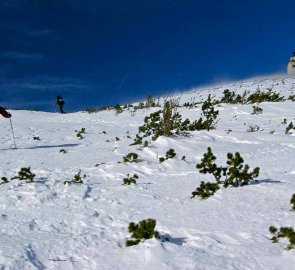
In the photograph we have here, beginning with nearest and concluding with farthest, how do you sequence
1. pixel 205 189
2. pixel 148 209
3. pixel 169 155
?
pixel 148 209 < pixel 205 189 < pixel 169 155

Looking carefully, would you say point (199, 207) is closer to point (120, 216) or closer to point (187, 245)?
point (120, 216)

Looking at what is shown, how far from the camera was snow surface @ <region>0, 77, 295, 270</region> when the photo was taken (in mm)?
2664

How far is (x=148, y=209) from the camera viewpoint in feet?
13.2


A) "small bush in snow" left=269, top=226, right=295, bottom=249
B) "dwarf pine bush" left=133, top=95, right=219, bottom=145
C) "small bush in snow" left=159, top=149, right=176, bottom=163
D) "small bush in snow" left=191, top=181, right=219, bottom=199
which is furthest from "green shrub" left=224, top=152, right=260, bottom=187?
"dwarf pine bush" left=133, top=95, right=219, bottom=145

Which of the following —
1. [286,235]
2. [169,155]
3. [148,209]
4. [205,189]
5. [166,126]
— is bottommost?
[148,209]

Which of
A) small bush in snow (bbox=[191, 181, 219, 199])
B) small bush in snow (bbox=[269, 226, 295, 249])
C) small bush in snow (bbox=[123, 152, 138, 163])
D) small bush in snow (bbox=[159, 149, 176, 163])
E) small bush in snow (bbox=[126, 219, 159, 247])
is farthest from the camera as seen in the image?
small bush in snow (bbox=[123, 152, 138, 163])

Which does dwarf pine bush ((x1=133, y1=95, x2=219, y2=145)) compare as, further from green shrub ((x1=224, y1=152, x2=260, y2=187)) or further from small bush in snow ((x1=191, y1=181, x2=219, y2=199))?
small bush in snow ((x1=191, y1=181, x2=219, y2=199))

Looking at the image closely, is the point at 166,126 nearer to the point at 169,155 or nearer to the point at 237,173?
the point at 169,155

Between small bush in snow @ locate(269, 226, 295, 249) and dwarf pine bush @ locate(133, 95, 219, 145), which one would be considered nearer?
small bush in snow @ locate(269, 226, 295, 249)

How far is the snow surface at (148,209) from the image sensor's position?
8.74 ft

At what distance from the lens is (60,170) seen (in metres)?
6.24

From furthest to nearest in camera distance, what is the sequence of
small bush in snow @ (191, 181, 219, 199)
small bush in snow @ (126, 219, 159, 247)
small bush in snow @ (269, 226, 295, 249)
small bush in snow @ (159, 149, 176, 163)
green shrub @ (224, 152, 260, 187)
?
small bush in snow @ (159, 149, 176, 163) → green shrub @ (224, 152, 260, 187) → small bush in snow @ (191, 181, 219, 199) → small bush in snow @ (126, 219, 159, 247) → small bush in snow @ (269, 226, 295, 249)

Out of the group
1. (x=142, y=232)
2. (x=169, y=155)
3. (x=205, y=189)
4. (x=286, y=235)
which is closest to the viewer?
(x=286, y=235)

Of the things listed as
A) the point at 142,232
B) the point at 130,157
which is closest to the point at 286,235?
the point at 142,232
